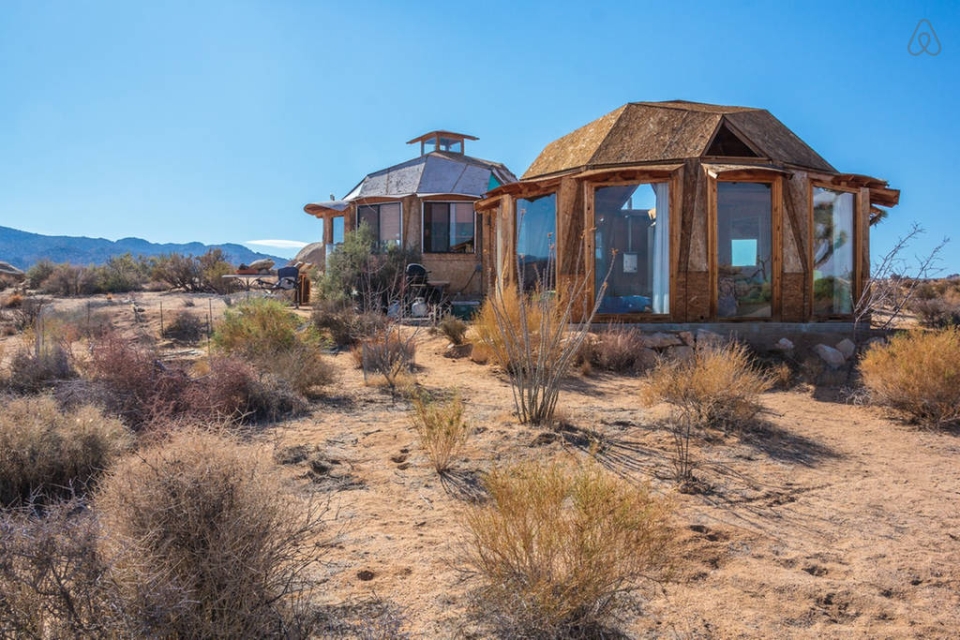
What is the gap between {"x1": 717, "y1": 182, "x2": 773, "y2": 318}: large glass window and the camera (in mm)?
10227

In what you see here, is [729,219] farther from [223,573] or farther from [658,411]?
[223,573]

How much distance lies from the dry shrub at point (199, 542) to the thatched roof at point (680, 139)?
919 cm

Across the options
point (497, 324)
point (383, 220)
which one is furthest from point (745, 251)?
point (383, 220)

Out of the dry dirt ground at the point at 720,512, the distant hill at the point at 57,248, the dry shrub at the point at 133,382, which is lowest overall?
the dry dirt ground at the point at 720,512

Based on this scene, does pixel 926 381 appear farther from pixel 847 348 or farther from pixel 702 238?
pixel 702 238

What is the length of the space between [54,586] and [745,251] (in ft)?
33.5

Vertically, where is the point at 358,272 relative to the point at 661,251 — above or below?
below

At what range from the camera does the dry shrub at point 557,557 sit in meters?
2.44

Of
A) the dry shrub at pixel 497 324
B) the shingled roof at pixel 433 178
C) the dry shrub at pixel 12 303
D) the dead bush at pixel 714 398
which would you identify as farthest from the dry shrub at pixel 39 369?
the shingled roof at pixel 433 178

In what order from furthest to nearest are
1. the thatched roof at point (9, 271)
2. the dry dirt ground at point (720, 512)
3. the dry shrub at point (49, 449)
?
the thatched roof at point (9, 271), the dry shrub at point (49, 449), the dry dirt ground at point (720, 512)

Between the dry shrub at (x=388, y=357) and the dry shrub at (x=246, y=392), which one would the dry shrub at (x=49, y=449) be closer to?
the dry shrub at (x=246, y=392)

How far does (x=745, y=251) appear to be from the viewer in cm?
1033

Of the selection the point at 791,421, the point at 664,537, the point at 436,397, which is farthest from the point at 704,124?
the point at 664,537

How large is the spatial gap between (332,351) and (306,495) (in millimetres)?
6845
